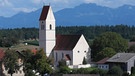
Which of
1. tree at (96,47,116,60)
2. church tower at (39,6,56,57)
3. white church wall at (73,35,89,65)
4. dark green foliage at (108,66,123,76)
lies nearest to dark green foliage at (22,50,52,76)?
dark green foliage at (108,66,123,76)

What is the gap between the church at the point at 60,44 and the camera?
64812mm

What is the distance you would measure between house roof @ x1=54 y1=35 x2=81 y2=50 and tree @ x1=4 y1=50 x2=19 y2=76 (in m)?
11.0

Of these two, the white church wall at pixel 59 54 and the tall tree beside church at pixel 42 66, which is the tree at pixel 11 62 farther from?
the white church wall at pixel 59 54

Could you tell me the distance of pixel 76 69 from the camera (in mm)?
58344

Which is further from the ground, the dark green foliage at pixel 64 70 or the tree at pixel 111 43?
the tree at pixel 111 43

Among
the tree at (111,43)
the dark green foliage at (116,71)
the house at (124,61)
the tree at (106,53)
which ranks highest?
the tree at (111,43)

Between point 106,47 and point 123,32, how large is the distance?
70479mm

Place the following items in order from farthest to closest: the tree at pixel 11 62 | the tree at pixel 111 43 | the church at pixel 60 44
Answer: the tree at pixel 111 43
the church at pixel 60 44
the tree at pixel 11 62

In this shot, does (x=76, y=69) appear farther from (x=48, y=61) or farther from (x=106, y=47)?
(x=106, y=47)

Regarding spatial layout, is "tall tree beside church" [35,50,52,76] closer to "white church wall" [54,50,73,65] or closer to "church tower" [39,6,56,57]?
"white church wall" [54,50,73,65]

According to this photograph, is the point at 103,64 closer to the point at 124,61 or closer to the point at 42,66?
the point at 124,61

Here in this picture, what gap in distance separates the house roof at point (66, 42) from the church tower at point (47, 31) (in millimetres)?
691

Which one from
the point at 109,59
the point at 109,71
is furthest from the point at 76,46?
the point at 109,71

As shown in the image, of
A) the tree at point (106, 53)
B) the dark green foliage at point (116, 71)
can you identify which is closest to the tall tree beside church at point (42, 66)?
the dark green foliage at point (116, 71)
